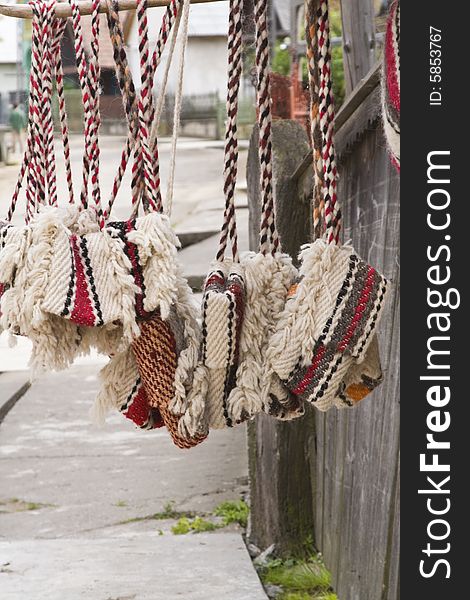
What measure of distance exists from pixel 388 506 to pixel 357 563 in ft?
1.65

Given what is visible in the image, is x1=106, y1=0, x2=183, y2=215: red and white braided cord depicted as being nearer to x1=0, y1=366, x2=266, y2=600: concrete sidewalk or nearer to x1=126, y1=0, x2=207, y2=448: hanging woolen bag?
x1=126, y1=0, x2=207, y2=448: hanging woolen bag

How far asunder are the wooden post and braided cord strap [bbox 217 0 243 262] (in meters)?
1.81

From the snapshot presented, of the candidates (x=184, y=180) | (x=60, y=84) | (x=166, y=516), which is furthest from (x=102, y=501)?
(x=184, y=180)

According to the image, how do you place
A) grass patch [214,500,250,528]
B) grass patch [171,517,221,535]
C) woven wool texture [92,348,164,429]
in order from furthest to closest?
1. grass patch [214,500,250,528]
2. grass patch [171,517,221,535]
3. woven wool texture [92,348,164,429]

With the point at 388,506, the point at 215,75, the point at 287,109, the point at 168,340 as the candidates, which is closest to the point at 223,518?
the point at 388,506

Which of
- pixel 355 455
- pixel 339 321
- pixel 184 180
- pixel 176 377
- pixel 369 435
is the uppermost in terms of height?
pixel 339 321

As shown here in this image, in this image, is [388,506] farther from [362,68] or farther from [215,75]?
[215,75]

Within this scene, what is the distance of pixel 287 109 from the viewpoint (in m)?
8.36

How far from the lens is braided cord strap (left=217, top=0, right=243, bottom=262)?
1809 millimetres

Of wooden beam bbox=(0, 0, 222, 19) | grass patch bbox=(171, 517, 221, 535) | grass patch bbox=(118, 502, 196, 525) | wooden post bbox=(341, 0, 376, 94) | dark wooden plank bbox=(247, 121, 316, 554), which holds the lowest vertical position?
grass patch bbox=(118, 502, 196, 525)

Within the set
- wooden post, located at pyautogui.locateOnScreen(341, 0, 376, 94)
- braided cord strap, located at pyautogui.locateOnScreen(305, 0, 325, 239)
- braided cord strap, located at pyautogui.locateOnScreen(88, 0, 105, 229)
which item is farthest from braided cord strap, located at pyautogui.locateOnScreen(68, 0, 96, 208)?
wooden post, located at pyautogui.locateOnScreen(341, 0, 376, 94)

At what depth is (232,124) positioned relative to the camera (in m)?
1.82

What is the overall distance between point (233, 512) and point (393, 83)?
318 centimetres

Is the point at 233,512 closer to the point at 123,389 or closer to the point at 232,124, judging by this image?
the point at 123,389
